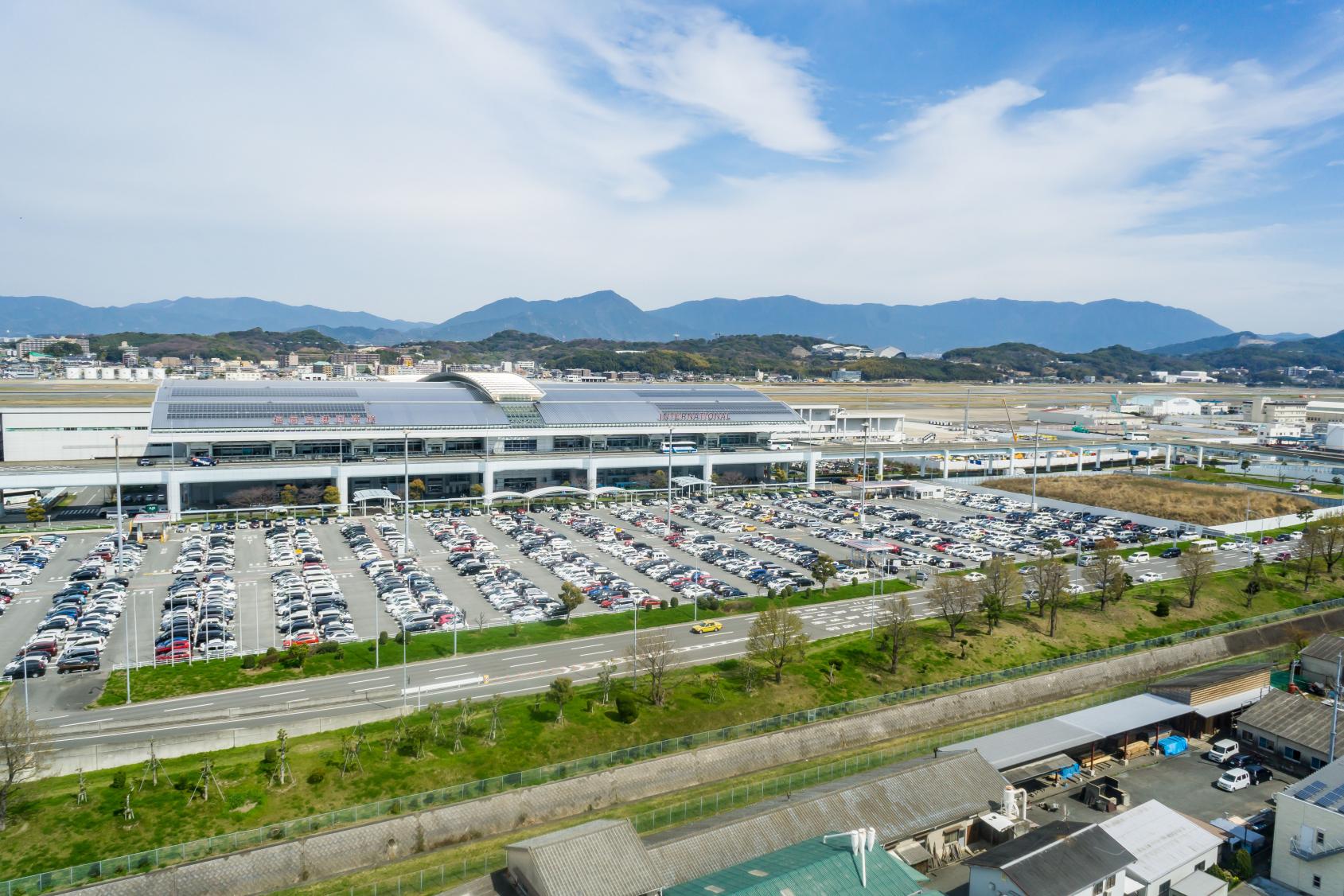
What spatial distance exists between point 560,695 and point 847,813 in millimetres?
8498

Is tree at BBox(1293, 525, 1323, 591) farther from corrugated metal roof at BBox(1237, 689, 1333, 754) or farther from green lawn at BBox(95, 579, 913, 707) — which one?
green lawn at BBox(95, 579, 913, 707)

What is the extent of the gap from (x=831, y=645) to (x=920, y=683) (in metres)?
3.29

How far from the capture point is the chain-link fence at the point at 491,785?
16.4 meters

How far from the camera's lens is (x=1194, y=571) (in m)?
35.9

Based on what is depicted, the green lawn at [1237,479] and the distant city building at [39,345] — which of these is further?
the distant city building at [39,345]

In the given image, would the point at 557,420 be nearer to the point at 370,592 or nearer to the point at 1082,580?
the point at 370,592

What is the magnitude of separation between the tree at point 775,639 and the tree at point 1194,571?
2057 centimetres

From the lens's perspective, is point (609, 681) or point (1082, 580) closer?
point (609, 681)

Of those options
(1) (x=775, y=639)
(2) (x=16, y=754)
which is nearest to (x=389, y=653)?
(2) (x=16, y=754)

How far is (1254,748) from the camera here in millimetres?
25156

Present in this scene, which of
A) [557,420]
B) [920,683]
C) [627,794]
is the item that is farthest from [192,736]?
[557,420]

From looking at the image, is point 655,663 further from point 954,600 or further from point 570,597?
point 954,600

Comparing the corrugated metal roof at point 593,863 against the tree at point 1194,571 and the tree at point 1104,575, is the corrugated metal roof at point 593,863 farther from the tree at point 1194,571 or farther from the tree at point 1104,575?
the tree at point 1194,571

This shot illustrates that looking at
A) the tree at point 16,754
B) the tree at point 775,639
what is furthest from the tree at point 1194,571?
the tree at point 16,754
